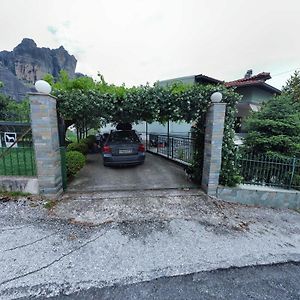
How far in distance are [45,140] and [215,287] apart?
4.18 m

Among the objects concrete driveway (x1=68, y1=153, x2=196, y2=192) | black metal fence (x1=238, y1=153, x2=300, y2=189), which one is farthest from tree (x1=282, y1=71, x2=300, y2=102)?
concrete driveway (x1=68, y1=153, x2=196, y2=192)

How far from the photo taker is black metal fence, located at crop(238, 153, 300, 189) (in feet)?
17.3

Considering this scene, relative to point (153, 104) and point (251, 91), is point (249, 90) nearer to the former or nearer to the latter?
point (251, 91)

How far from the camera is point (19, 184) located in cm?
435

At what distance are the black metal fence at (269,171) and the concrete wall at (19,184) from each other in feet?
18.0

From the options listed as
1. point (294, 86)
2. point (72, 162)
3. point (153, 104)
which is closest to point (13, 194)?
point (72, 162)

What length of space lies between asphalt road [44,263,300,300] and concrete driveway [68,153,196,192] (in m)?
2.94

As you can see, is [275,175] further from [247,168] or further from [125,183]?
[125,183]

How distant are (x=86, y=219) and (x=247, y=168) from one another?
4.65 meters

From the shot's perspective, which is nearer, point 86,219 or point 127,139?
point 86,219

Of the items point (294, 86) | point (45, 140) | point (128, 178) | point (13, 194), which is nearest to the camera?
point (45, 140)

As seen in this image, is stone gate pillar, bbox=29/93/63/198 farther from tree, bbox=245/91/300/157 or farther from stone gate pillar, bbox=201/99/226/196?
tree, bbox=245/91/300/157

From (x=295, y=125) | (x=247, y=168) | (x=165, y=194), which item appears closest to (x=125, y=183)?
(x=165, y=194)

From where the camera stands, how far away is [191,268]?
2.57m
